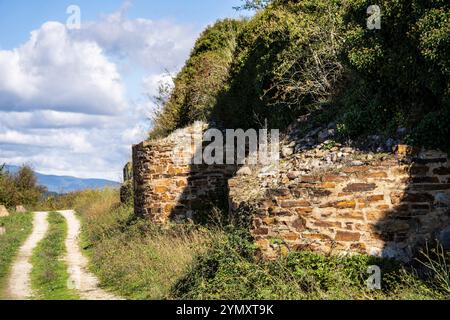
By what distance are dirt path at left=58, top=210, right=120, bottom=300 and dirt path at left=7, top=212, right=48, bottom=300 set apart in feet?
3.11

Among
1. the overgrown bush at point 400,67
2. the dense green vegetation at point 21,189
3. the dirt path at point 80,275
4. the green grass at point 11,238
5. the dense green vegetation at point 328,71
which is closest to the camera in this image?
the overgrown bush at point 400,67

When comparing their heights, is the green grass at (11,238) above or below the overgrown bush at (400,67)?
below

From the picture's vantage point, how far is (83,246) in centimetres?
1808

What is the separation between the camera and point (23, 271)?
13.6m

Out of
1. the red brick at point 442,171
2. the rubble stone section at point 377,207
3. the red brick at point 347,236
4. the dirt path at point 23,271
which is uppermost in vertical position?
the red brick at point 442,171

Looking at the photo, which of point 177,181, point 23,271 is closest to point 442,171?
point 177,181

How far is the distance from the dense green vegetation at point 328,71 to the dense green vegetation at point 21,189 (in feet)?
69.4

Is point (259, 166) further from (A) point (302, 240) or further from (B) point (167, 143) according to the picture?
(B) point (167, 143)

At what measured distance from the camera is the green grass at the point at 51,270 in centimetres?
1058

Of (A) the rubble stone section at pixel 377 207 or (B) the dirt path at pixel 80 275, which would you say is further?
(B) the dirt path at pixel 80 275

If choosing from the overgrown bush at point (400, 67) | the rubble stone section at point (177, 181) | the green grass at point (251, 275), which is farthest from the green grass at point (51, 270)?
the overgrown bush at point (400, 67)

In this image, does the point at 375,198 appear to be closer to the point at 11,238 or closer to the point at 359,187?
the point at 359,187

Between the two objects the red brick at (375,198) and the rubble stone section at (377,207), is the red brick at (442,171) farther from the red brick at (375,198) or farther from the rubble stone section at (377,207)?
the red brick at (375,198)
